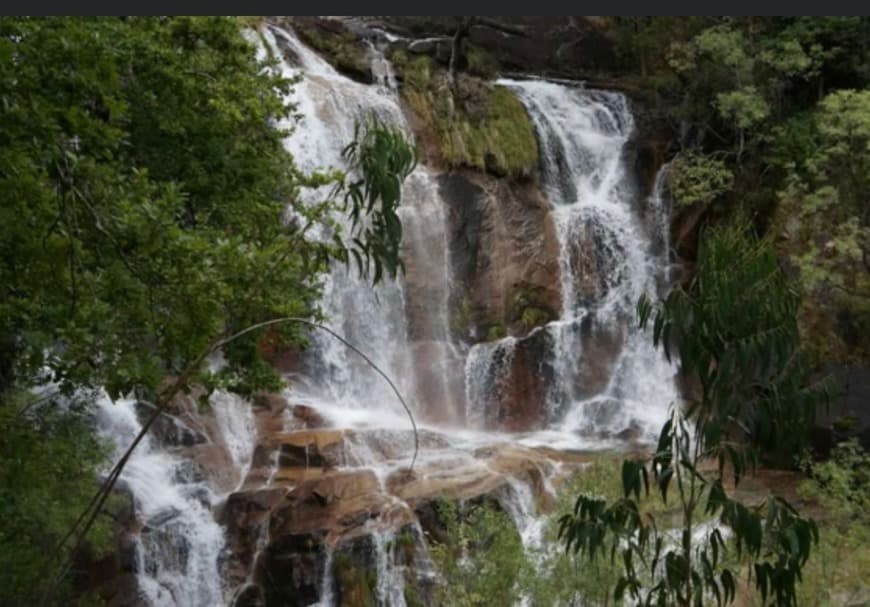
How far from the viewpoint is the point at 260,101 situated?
7938mm

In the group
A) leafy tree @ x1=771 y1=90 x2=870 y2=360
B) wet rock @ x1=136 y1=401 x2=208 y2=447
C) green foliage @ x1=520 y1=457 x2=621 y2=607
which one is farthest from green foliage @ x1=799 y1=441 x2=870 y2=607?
wet rock @ x1=136 y1=401 x2=208 y2=447

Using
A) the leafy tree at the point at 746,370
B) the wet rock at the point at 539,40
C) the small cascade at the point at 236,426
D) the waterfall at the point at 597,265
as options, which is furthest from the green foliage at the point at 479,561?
the wet rock at the point at 539,40

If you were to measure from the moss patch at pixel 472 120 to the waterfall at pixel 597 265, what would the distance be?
332mm

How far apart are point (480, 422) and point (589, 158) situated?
4.03 metres

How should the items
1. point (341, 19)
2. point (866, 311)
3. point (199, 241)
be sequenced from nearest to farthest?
point (199, 241) < point (866, 311) < point (341, 19)

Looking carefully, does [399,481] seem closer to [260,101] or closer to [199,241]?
[260,101]

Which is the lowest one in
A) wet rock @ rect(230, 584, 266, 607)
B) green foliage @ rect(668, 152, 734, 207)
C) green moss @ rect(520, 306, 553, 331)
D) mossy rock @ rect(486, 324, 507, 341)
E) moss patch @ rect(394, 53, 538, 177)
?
wet rock @ rect(230, 584, 266, 607)

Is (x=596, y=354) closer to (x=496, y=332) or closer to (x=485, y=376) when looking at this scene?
(x=496, y=332)

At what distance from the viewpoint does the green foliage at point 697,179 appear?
13.1 meters

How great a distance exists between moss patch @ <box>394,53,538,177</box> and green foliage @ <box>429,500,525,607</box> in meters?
6.26

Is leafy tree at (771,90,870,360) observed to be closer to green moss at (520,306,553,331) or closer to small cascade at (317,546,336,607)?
green moss at (520,306,553,331)

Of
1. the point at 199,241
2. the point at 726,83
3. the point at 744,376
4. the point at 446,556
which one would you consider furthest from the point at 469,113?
the point at 744,376

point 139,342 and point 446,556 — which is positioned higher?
point 139,342

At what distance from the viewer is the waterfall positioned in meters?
12.8
